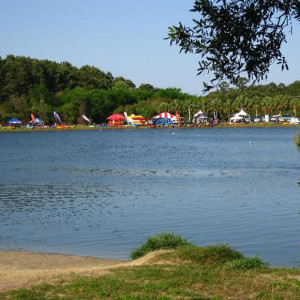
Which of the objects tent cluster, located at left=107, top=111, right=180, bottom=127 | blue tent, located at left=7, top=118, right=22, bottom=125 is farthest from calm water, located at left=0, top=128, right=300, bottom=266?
tent cluster, located at left=107, top=111, right=180, bottom=127

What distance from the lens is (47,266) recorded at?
14875 millimetres

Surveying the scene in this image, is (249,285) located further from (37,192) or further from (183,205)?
(37,192)

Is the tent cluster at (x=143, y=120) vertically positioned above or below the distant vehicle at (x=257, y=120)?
above

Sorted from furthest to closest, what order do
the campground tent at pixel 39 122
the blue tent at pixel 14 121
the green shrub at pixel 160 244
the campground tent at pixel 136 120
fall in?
the campground tent at pixel 136 120
the campground tent at pixel 39 122
the blue tent at pixel 14 121
the green shrub at pixel 160 244

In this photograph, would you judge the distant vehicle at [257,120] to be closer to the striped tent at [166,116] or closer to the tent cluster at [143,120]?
the tent cluster at [143,120]

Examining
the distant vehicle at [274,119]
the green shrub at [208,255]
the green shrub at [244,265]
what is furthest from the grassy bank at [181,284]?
the distant vehicle at [274,119]

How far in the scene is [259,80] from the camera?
777cm

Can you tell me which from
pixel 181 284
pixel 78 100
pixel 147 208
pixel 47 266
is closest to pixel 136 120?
pixel 78 100

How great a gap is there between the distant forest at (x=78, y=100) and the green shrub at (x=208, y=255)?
136650 millimetres

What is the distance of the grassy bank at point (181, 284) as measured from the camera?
8.98 metres

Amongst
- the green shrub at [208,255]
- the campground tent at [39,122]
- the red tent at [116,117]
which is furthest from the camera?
the red tent at [116,117]

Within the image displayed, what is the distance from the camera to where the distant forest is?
154 metres

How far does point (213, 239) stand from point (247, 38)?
1208 centimetres

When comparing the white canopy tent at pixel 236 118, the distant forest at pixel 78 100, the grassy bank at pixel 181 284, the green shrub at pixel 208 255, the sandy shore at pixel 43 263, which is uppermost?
the distant forest at pixel 78 100
